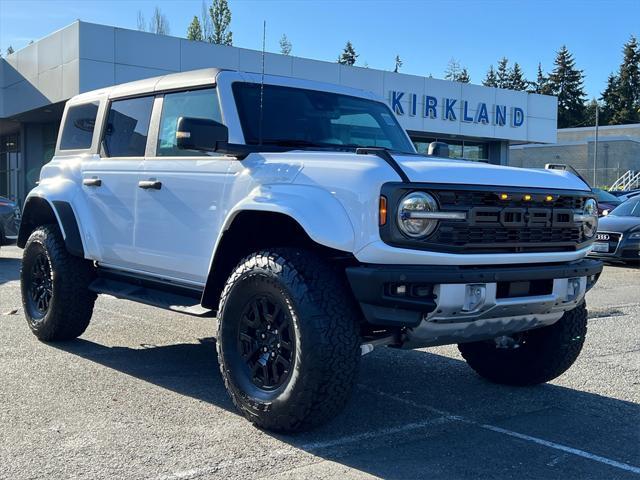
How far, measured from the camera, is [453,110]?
29.3 meters

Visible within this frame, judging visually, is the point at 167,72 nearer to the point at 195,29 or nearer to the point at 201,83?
the point at 201,83

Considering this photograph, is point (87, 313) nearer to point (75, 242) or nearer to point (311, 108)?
point (75, 242)

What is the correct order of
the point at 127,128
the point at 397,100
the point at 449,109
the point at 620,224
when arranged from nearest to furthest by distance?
the point at 127,128
the point at 620,224
the point at 397,100
the point at 449,109

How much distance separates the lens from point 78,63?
1989 centimetres

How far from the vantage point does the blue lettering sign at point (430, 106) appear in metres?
28.5

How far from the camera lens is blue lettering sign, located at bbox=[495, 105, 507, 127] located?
30.9 m

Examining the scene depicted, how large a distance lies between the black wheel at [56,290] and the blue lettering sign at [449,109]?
24.5m

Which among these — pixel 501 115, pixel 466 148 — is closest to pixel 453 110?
pixel 501 115

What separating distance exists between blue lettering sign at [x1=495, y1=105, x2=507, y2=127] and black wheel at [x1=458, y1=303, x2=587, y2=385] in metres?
27.0

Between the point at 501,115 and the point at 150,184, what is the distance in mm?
27929

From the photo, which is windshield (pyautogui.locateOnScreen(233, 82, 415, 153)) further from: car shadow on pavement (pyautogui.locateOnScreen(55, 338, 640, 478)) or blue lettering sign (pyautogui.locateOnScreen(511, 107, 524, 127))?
blue lettering sign (pyautogui.locateOnScreen(511, 107, 524, 127))

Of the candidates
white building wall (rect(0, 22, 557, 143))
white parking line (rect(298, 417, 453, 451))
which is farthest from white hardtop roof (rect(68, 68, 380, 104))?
white building wall (rect(0, 22, 557, 143))

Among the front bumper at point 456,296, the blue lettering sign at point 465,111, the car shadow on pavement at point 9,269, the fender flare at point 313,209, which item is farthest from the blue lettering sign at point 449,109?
the fender flare at point 313,209

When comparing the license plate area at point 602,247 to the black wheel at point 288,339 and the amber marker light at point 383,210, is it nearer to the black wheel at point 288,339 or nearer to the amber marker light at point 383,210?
the black wheel at point 288,339
